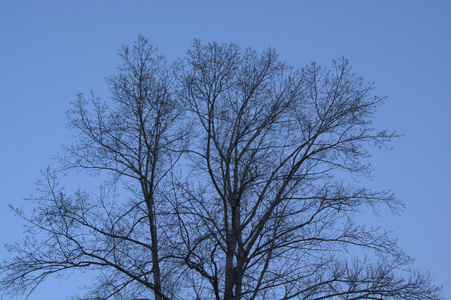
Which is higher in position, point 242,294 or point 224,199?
point 224,199

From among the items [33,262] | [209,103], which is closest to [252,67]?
[209,103]

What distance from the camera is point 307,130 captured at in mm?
10023

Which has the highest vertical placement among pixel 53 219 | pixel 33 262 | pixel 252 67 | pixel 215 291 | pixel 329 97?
pixel 252 67

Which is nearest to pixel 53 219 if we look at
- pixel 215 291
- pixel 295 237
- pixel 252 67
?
pixel 215 291

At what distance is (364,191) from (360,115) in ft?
4.74

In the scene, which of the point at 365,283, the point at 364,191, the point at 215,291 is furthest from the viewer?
the point at 364,191

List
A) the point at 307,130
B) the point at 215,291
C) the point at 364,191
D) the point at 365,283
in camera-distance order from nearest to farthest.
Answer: the point at 215,291 < the point at 365,283 < the point at 364,191 < the point at 307,130

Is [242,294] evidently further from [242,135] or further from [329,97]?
[329,97]

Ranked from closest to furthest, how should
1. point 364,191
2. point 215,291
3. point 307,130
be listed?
point 215,291
point 364,191
point 307,130

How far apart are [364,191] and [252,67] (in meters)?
3.17

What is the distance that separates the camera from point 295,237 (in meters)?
8.84

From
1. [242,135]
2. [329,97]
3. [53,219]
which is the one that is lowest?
[53,219]

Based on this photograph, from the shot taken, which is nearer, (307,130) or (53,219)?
(53,219)

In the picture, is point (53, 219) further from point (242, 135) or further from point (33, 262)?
point (242, 135)
